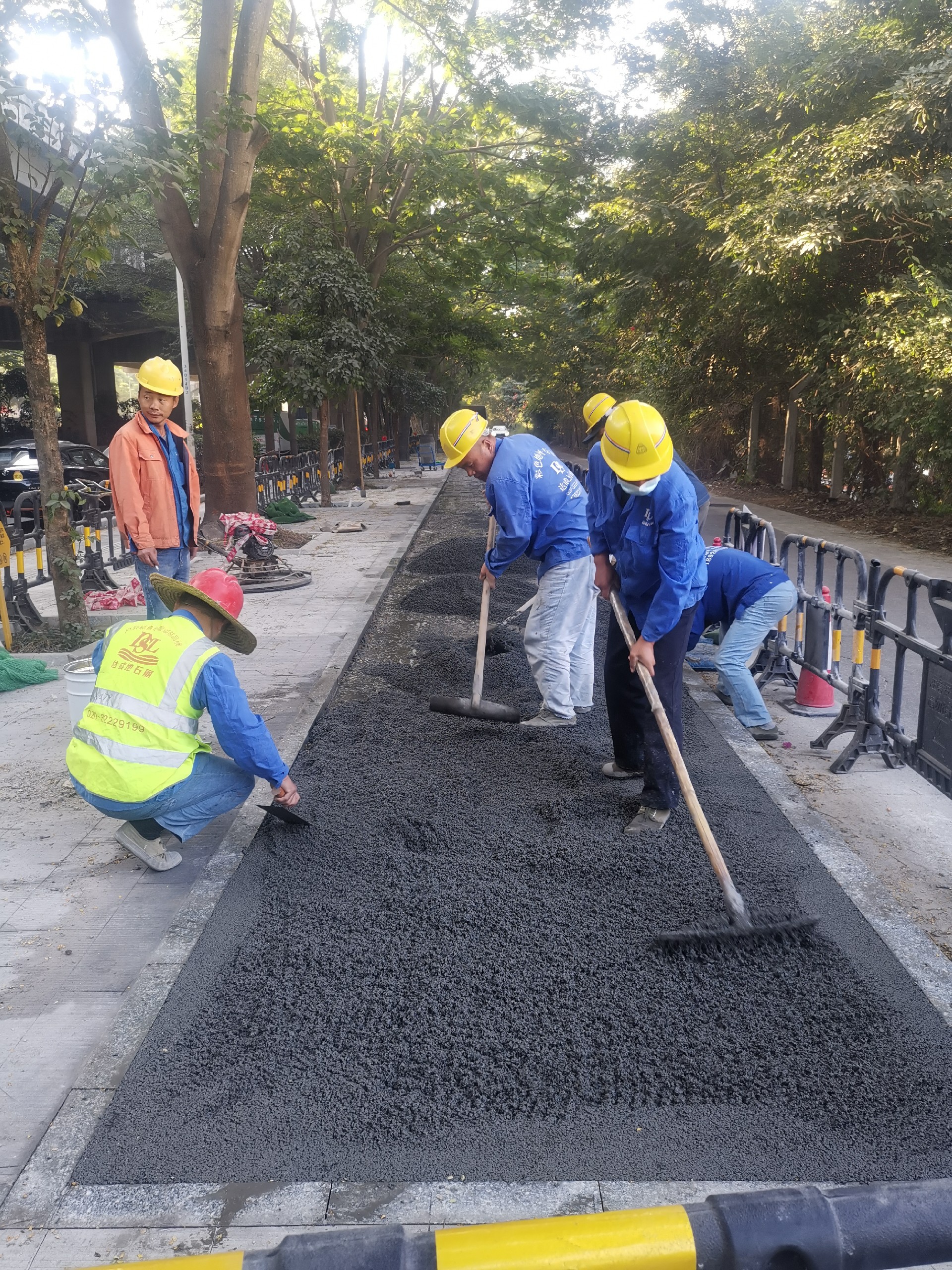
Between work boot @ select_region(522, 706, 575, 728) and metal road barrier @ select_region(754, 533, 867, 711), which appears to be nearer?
metal road barrier @ select_region(754, 533, 867, 711)

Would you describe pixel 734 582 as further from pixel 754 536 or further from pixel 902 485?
pixel 902 485

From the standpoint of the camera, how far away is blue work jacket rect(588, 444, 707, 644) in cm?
401

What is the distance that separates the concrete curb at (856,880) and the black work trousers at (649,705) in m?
0.60

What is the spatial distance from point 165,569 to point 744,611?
11.8ft

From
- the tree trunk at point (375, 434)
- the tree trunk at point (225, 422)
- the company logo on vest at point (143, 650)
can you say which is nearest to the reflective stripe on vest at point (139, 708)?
the company logo on vest at point (143, 650)

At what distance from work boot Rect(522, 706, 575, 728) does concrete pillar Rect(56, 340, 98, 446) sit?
33.7m

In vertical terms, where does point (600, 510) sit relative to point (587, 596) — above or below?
above

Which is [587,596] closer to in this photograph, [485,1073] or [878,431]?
[485,1073]

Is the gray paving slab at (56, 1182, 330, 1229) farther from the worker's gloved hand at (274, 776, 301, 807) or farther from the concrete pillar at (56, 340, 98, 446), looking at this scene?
the concrete pillar at (56, 340, 98, 446)

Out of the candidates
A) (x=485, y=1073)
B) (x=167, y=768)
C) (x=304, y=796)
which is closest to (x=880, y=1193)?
(x=485, y=1073)

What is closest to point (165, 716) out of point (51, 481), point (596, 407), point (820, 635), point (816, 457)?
point (820, 635)

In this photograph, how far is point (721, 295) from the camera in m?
17.5

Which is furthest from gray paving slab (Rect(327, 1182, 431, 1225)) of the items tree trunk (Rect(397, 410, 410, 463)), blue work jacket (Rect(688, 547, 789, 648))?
tree trunk (Rect(397, 410, 410, 463))

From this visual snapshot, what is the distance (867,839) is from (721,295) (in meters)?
15.1
